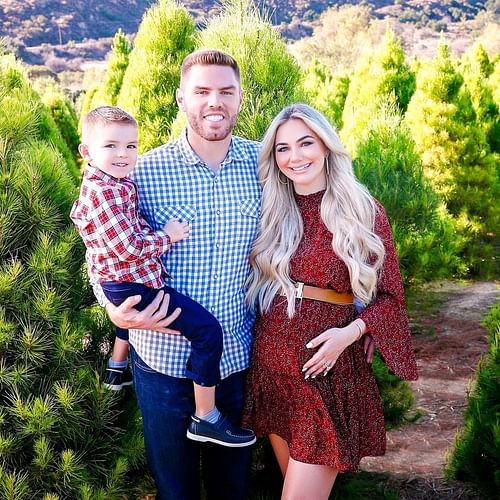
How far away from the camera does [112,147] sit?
7.97 ft

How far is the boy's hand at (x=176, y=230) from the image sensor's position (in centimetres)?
260

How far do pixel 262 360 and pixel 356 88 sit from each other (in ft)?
28.7

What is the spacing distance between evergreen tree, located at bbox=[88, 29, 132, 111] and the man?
723 cm

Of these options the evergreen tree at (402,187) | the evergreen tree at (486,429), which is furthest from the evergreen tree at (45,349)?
the evergreen tree at (402,187)

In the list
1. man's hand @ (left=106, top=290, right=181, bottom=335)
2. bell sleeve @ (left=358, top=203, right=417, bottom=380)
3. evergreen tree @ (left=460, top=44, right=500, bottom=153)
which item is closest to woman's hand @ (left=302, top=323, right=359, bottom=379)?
bell sleeve @ (left=358, top=203, right=417, bottom=380)

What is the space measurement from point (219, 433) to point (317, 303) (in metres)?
0.66

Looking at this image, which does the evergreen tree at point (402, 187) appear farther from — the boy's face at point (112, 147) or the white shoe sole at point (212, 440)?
the boy's face at point (112, 147)

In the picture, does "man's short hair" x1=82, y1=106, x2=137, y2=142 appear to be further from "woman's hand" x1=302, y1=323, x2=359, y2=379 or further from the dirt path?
the dirt path

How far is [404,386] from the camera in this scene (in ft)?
15.2

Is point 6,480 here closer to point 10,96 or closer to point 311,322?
point 311,322

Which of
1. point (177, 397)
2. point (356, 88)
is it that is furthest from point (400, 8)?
point (177, 397)

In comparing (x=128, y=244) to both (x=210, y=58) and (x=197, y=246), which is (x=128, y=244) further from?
(x=210, y=58)

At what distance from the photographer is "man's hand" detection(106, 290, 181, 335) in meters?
2.51

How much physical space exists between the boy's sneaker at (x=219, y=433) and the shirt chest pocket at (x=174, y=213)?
0.80 metres
